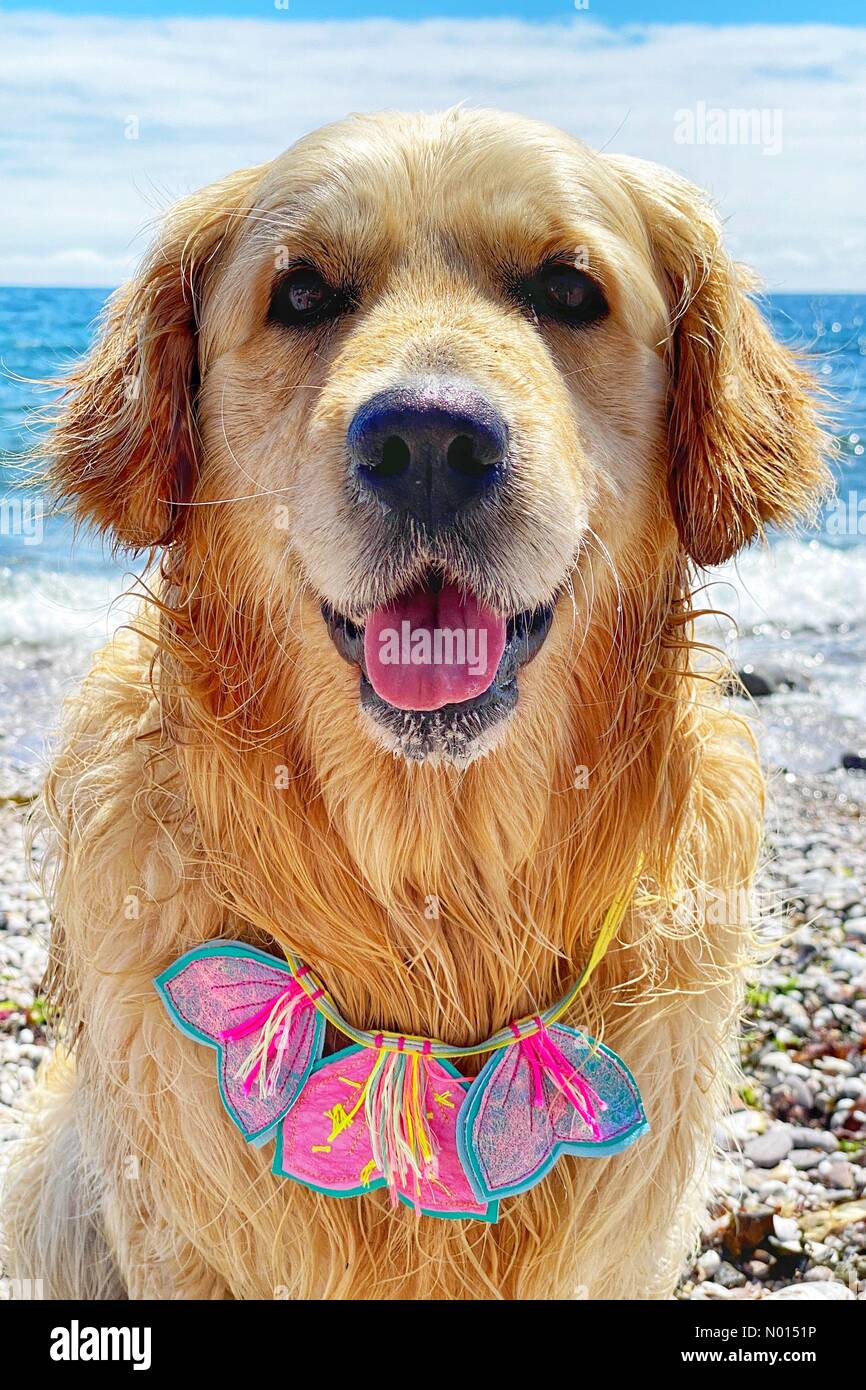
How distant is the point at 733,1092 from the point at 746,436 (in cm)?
173

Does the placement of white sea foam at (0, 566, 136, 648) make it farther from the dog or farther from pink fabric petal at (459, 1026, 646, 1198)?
pink fabric petal at (459, 1026, 646, 1198)

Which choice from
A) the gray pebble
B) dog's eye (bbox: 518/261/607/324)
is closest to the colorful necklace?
dog's eye (bbox: 518/261/607/324)

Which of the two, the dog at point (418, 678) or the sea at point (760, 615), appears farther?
the sea at point (760, 615)

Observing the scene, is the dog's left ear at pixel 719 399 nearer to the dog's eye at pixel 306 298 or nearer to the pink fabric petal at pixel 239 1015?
the dog's eye at pixel 306 298

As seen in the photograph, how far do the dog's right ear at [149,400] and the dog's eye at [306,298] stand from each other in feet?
0.86

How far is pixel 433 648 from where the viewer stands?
2250mm

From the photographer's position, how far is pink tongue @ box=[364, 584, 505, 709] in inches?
87.7

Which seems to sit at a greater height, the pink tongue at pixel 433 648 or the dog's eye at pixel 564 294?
the dog's eye at pixel 564 294

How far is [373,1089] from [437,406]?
132 centimetres

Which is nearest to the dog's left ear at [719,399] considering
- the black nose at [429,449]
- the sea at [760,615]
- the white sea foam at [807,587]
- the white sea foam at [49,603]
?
the sea at [760,615]

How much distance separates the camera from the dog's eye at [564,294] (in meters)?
2.38

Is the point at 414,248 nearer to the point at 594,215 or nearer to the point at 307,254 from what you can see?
the point at 307,254

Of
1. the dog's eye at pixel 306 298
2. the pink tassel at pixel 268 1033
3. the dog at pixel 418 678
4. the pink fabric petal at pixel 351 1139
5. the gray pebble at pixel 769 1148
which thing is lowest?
the gray pebble at pixel 769 1148
